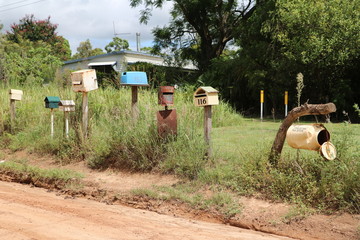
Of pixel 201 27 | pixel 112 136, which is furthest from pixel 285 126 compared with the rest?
pixel 201 27

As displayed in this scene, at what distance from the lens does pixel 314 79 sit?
17031mm

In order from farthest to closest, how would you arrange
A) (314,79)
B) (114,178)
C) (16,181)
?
(314,79) < (16,181) < (114,178)

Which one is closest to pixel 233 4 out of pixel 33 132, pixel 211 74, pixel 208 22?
pixel 208 22

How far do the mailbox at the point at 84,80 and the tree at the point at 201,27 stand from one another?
13.5 meters

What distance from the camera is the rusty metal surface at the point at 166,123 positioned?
748cm

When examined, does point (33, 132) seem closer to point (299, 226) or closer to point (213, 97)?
point (213, 97)

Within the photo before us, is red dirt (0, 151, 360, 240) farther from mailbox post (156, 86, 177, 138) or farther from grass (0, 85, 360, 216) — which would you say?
mailbox post (156, 86, 177, 138)

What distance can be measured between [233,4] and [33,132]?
14917 mm

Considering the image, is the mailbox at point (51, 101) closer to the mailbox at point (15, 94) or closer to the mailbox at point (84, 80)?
the mailbox at point (84, 80)

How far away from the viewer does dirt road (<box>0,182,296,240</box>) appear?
187 inches

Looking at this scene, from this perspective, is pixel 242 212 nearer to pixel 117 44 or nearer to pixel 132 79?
pixel 132 79

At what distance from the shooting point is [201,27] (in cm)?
2314

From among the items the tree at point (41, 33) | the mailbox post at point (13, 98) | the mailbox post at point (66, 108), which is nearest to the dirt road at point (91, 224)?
the mailbox post at point (66, 108)

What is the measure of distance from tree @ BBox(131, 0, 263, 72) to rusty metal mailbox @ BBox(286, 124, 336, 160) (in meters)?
16.1
